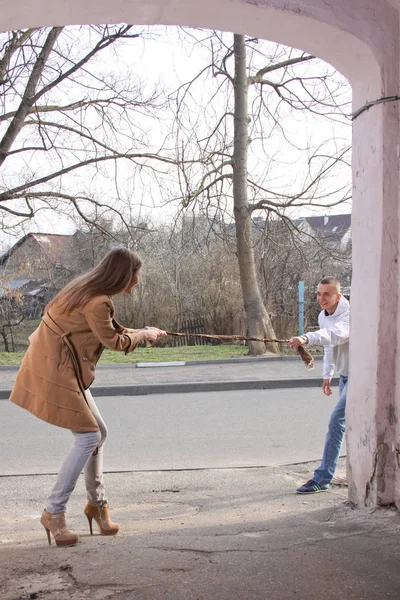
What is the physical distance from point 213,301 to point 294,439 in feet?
56.0

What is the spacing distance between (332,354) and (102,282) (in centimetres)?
217

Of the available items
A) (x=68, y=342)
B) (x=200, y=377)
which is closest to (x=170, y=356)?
(x=200, y=377)

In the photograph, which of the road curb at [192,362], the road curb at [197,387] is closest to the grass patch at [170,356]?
the road curb at [192,362]

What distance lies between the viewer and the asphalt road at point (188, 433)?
6816 mm

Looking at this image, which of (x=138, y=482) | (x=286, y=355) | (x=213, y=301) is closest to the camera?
(x=138, y=482)

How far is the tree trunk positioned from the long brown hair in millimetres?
11379

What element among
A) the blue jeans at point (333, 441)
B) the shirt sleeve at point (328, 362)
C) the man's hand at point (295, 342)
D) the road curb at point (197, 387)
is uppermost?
the man's hand at point (295, 342)

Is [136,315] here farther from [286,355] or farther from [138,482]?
[138,482]

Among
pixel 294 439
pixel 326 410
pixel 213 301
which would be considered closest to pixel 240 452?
pixel 294 439

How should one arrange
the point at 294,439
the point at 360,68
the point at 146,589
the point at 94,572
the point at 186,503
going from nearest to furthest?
the point at 146,589 < the point at 94,572 < the point at 360,68 < the point at 186,503 < the point at 294,439

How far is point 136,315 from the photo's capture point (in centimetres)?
2627

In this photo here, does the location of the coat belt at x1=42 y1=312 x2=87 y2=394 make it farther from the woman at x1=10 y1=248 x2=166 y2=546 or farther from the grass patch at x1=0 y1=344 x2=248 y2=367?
the grass patch at x1=0 y1=344 x2=248 y2=367

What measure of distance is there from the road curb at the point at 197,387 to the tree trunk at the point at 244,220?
474 centimetres

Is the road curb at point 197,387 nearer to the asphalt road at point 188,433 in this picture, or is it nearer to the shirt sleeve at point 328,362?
the asphalt road at point 188,433
